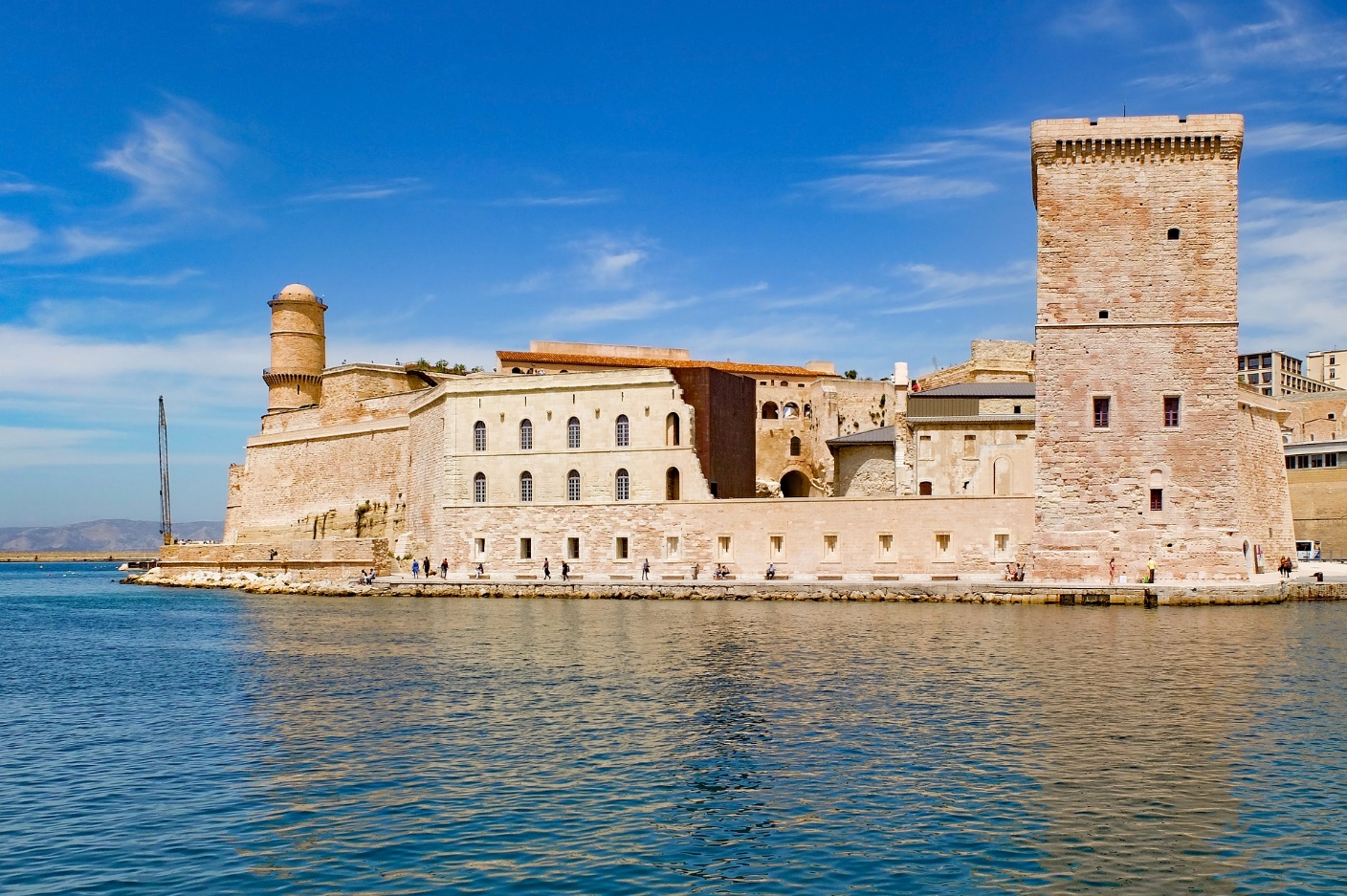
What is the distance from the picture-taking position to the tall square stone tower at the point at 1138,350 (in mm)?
29969

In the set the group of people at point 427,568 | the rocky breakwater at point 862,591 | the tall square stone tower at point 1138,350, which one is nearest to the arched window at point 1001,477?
the rocky breakwater at point 862,591

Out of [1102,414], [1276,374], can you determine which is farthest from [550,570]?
[1276,374]

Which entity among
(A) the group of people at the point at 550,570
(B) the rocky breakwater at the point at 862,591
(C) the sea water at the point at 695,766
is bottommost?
(C) the sea water at the point at 695,766

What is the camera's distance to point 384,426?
50.6 metres

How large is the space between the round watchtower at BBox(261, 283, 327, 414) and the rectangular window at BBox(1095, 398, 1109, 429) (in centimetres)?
3975

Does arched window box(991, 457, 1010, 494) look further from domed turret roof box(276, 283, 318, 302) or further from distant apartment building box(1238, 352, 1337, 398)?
distant apartment building box(1238, 352, 1337, 398)

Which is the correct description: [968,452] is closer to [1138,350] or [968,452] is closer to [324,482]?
[1138,350]

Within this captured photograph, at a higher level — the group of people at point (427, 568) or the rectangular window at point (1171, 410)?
the rectangular window at point (1171, 410)

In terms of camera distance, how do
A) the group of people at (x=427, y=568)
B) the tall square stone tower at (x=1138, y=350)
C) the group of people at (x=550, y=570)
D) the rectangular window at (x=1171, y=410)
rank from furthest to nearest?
the group of people at (x=427, y=568) < the group of people at (x=550, y=570) < the rectangular window at (x=1171, y=410) < the tall square stone tower at (x=1138, y=350)

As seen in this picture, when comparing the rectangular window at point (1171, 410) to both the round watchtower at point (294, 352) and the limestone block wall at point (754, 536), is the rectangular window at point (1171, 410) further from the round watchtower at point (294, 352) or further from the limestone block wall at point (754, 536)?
the round watchtower at point (294, 352)

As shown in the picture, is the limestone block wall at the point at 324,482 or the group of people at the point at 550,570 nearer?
the group of people at the point at 550,570

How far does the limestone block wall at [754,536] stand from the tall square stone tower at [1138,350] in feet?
8.18

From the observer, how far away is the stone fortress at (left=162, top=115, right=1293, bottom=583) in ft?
99.1

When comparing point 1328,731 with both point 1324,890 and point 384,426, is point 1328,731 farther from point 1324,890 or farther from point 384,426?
point 384,426
